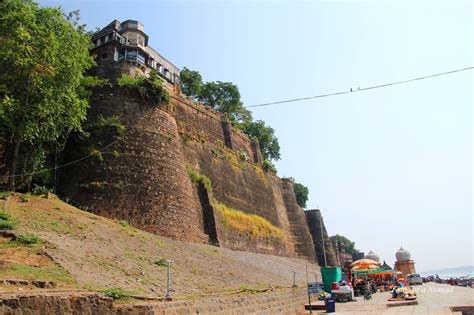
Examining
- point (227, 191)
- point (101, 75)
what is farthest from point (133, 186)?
point (227, 191)

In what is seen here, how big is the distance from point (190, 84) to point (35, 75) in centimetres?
2983

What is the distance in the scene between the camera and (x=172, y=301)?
24.5 ft

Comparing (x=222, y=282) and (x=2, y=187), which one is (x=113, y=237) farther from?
(x=2, y=187)

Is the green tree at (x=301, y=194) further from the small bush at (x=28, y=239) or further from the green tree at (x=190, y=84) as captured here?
the small bush at (x=28, y=239)

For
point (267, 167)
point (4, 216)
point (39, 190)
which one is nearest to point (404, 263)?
point (267, 167)

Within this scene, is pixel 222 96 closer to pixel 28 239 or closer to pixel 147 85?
pixel 147 85

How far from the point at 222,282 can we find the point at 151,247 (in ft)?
9.01

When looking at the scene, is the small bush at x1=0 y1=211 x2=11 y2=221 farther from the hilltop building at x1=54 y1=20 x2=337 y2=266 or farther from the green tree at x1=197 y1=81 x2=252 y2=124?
the green tree at x1=197 y1=81 x2=252 y2=124

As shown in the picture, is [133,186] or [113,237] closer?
[113,237]

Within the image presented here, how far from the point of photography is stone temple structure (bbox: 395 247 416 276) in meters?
40.7

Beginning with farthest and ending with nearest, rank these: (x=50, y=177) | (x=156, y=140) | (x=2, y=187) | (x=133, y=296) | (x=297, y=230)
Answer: (x=297, y=230), (x=156, y=140), (x=50, y=177), (x=2, y=187), (x=133, y=296)

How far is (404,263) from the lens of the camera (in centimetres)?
4100

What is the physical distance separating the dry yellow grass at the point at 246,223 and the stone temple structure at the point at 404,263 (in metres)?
16.5

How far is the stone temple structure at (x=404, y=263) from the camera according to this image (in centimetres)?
4067
